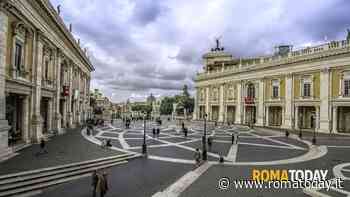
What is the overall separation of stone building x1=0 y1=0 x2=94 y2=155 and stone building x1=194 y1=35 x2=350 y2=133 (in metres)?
33.6

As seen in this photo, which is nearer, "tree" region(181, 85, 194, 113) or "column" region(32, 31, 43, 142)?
"column" region(32, 31, 43, 142)

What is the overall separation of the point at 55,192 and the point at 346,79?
37.8m

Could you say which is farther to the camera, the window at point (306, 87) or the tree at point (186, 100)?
the tree at point (186, 100)

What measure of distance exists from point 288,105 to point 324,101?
612cm

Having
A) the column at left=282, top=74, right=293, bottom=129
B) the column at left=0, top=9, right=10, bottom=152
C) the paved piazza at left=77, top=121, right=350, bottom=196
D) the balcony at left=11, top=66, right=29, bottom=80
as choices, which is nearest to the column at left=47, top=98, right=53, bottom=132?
the balcony at left=11, top=66, right=29, bottom=80

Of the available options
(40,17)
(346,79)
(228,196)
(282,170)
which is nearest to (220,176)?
(228,196)

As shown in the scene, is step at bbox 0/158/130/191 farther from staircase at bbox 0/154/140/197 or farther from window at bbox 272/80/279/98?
window at bbox 272/80/279/98

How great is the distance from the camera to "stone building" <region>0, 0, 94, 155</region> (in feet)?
50.5

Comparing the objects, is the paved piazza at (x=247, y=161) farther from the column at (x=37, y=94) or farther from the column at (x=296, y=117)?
the column at (x=296, y=117)

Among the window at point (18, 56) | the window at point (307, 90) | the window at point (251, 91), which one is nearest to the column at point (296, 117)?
the window at point (307, 90)

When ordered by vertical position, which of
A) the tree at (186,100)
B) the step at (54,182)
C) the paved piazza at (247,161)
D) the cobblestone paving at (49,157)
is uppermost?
the tree at (186,100)

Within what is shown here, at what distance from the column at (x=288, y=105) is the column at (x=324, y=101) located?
Answer: 516 centimetres

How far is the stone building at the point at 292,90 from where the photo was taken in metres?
34.7

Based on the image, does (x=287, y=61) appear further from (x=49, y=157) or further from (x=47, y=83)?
(x=49, y=157)
